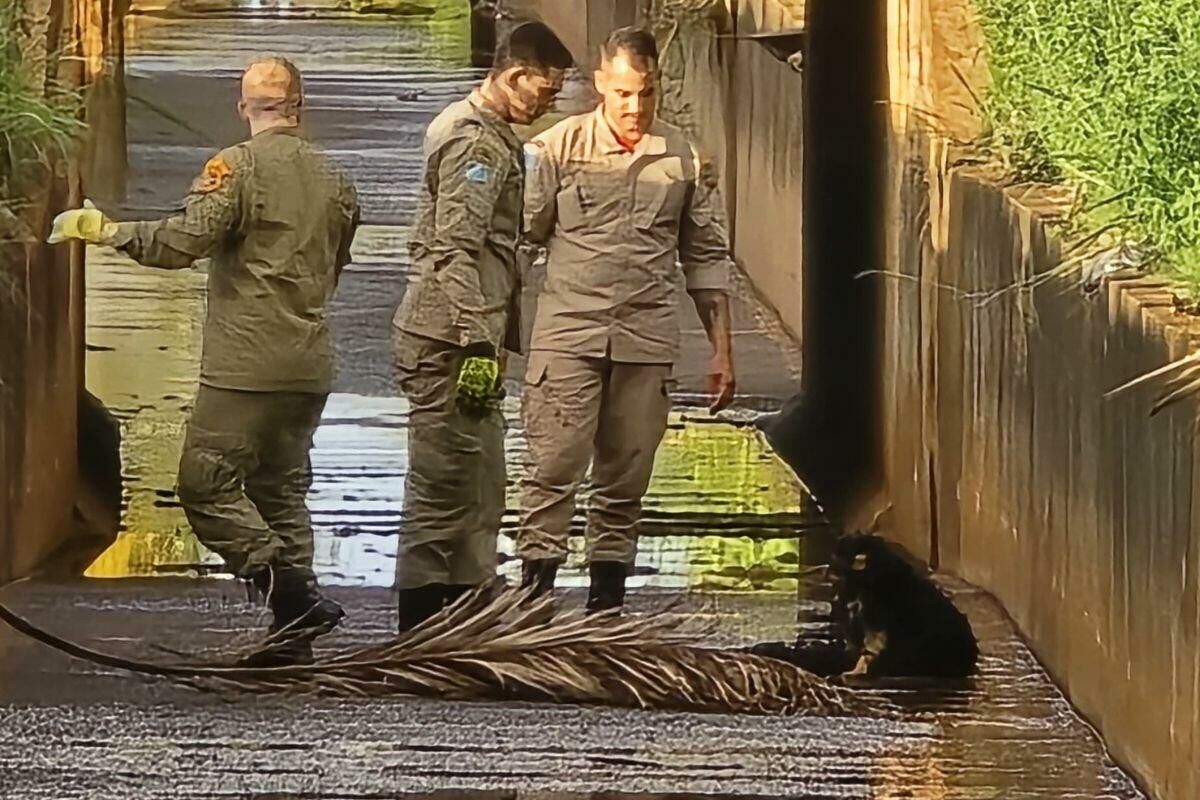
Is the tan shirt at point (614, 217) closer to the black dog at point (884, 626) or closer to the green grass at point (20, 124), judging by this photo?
the black dog at point (884, 626)

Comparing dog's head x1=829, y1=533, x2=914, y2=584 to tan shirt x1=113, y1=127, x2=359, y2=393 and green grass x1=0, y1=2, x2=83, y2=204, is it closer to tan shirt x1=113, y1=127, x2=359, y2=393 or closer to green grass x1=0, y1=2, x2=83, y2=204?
tan shirt x1=113, y1=127, x2=359, y2=393

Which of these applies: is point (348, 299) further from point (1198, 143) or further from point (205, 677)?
point (1198, 143)

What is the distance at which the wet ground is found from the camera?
1720 millimetres

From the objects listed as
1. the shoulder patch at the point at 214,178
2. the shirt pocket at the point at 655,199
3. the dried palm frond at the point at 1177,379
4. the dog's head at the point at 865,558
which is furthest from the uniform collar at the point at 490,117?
the dried palm frond at the point at 1177,379

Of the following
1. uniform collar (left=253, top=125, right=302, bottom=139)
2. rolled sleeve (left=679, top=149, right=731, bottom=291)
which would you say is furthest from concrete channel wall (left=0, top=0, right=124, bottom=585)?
rolled sleeve (left=679, top=149, right=731, bottom=291)

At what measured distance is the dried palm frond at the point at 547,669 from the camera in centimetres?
175

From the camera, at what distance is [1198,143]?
1.58m

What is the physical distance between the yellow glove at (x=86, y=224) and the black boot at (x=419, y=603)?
399 millimetres

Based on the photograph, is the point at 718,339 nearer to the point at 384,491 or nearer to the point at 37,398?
the point at 384,491

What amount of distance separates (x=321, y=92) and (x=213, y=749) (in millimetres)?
565

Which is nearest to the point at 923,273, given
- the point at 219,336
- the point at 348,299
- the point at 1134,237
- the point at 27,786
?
the point at 1134,237

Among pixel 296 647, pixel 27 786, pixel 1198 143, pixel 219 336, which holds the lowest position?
pixel 27 786

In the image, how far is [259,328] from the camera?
177 cm

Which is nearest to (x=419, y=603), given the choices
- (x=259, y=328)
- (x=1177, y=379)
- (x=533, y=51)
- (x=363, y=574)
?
(x=363, y=574)
